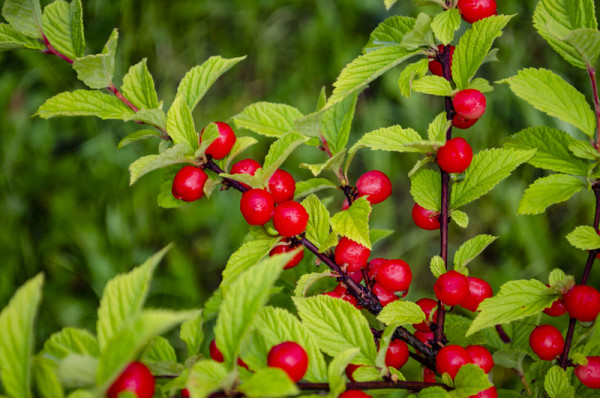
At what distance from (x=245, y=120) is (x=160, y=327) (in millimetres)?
503

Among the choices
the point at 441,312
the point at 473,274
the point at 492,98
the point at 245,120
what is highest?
the point at 245,120

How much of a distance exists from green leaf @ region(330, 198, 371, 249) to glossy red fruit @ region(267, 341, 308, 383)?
0.19 meters

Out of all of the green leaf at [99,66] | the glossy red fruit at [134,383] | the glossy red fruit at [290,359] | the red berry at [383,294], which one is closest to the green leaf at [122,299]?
the glossy red fruit at [134,383]

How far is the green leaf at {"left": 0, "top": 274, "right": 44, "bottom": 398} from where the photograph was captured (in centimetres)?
50

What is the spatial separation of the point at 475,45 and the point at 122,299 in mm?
575

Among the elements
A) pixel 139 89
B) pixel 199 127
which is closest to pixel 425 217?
pixel 139 89

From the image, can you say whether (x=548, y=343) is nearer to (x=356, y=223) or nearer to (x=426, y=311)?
(x=426, y=311)

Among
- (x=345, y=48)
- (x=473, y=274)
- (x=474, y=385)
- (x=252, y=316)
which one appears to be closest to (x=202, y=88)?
(x=252, y=316)

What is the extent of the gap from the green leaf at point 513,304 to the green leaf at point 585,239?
79 mm

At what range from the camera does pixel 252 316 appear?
0.55 m

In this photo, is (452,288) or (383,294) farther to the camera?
(383,294)

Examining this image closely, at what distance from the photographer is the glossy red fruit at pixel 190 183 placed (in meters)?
0.83

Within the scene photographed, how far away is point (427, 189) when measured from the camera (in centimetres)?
89

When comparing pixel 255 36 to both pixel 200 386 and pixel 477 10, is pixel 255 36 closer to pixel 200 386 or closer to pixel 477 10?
pixel 477 10
